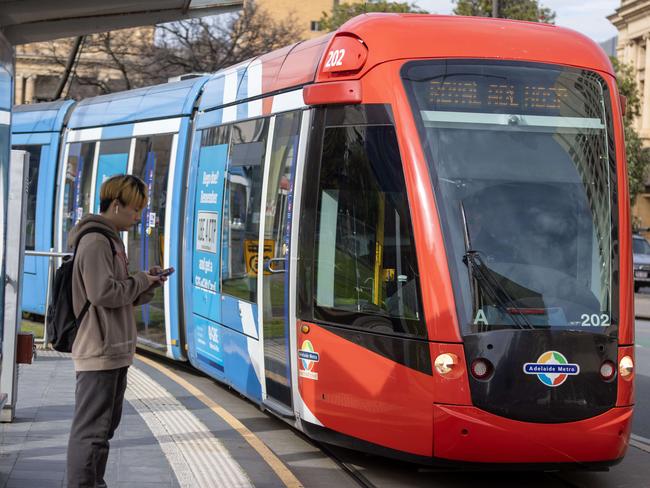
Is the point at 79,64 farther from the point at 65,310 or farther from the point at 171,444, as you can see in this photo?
the point at 65,310

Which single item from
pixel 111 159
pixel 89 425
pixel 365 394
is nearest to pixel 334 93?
pixel 365 394

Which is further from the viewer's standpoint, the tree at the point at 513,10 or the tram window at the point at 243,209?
the tree at the point at 513,10

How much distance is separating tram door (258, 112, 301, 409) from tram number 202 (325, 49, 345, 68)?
0.53 meters

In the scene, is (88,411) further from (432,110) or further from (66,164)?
(66,164)

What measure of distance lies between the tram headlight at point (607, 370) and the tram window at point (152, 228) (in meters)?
6.13

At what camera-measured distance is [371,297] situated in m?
7.30

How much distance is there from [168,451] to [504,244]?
2657 millimetres

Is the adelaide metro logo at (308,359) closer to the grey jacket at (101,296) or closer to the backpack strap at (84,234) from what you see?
the grey jacket at (101,296)

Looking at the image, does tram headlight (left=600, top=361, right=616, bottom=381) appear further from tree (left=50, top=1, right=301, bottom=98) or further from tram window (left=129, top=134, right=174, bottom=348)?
tree (left=50, top=1, right=301, bottom=98)

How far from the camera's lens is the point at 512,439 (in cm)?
679

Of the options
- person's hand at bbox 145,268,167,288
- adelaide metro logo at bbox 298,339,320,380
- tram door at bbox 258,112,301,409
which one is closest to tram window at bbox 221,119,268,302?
tram door at bbox 258,112,301,409

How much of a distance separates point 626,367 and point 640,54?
189 ft

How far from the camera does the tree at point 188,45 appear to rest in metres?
35.2

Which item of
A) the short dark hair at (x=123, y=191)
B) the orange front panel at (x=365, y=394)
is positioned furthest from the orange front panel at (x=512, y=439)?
the short dark hair at (x=123, y=191)
